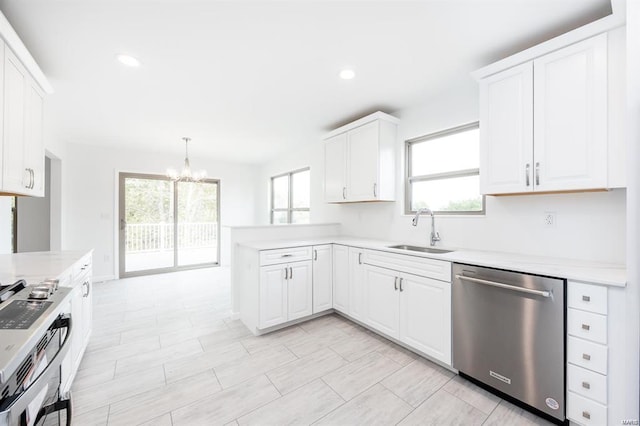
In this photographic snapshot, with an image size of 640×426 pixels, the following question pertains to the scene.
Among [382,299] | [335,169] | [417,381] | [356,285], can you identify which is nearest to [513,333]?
[417,381]

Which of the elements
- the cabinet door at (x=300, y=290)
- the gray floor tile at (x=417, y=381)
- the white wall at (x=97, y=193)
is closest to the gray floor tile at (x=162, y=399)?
the cabinet door at (x=300, y=290)

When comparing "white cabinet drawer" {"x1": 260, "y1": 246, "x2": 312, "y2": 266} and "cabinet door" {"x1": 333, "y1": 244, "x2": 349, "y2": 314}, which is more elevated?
"white cabinet drawer" {"x1": 260, "y1": 246, "x2": 312, "y2": 266}

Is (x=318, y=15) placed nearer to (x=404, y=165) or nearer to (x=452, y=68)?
(x=452, y=68)

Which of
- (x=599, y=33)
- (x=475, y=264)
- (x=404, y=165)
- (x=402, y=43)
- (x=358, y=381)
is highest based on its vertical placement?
(x=402, y=43)

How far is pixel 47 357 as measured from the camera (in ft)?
3.29

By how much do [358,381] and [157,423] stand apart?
4.38ft

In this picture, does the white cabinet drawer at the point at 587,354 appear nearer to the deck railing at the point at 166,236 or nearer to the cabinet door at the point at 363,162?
the cabinet door at the point at 363,162

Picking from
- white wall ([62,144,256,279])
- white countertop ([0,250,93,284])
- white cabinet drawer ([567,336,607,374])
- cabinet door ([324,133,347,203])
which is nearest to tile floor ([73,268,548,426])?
white cabinet drawer ([567,336,607,374])

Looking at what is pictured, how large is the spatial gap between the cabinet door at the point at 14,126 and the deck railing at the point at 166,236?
12.3 ft

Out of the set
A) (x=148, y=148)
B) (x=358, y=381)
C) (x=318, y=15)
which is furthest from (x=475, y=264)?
(x=148, y=148)

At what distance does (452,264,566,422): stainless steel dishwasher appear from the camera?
59.5 inches

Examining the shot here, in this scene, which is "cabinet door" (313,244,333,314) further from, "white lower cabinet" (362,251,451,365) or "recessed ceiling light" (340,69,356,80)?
"recessed ceiling light" (340,69,356,80)

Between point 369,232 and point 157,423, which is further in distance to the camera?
point 369,232

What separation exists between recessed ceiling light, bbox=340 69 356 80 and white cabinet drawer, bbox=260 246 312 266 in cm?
180
